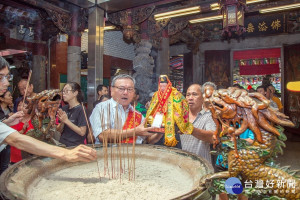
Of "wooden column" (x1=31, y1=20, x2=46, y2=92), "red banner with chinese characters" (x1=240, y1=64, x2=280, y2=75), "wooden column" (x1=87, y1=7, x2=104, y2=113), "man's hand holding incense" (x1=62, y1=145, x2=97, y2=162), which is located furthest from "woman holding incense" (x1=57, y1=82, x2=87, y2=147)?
"red banner with chinese characters" (x1=240, y1=64, x2=280, y2=75)

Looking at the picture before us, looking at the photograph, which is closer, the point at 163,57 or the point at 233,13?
the point at 233,13

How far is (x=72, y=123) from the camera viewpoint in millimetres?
2301

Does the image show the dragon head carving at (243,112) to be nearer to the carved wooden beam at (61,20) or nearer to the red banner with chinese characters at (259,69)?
the carved wooden beam at (61,20)

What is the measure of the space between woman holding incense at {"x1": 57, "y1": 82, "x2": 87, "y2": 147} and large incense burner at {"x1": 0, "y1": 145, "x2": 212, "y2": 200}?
2.67ft

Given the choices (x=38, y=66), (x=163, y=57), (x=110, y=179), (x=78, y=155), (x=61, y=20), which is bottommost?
(x=110, y=179)

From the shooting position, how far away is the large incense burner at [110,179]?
107cm

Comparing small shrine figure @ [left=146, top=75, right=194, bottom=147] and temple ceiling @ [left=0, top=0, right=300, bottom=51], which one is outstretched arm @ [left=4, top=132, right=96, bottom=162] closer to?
small shrine figure @ [left=146, top=75, right=194, bottom=147]

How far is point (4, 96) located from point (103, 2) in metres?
2.41

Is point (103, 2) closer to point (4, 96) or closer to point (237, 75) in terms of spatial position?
point (4, 96)

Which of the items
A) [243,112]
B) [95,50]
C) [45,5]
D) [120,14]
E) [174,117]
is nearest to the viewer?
[243,112]

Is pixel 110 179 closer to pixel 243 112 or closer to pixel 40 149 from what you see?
pixel 40 149

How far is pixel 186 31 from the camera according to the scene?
763 cm

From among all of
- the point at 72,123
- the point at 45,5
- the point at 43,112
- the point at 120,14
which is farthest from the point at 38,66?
the point at 43,112

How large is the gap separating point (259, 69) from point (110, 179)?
25.4ft
